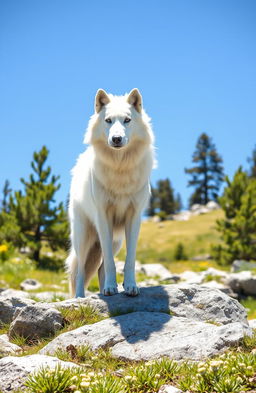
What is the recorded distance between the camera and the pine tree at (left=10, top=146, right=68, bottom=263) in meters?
19.5

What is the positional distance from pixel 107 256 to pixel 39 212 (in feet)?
47.5

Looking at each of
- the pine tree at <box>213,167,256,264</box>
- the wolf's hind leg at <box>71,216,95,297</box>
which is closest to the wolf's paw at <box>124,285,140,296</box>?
the wolf's hind leg at <box>71,216,95,297</box>

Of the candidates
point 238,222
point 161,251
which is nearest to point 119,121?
point 238,222

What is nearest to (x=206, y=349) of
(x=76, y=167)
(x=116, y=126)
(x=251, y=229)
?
(x=116, y=126)

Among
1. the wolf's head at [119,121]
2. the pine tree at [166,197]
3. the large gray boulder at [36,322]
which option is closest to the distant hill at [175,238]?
the pine tree at [166,197]

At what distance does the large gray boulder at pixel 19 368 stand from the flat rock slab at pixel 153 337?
623 millimetres

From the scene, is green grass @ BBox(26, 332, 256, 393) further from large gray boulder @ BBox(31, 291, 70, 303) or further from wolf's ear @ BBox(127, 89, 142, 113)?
large gray boulder @ BBox(31, 291, 70, 303)

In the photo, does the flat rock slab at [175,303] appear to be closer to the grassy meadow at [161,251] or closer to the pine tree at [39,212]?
the grassy meadow at [161,251]

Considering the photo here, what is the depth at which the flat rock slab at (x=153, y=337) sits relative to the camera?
4180mm

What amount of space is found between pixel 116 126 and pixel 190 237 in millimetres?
38363

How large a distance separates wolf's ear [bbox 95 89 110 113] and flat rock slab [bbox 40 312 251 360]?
9.49ft

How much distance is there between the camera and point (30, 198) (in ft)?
63.9

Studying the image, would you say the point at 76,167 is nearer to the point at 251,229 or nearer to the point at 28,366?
the point at 28,366

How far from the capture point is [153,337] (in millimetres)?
4539
